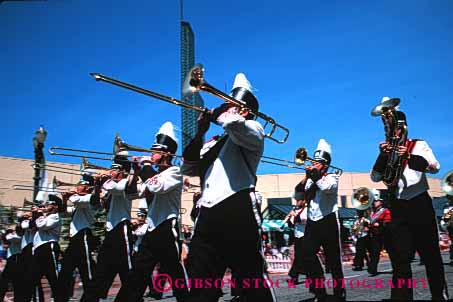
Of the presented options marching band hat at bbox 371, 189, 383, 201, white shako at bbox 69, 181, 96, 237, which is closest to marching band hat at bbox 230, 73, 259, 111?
white shako at bbox 69, 181, 96, 237

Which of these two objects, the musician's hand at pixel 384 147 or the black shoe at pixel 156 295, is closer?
the musician's hand at pixel 384 147

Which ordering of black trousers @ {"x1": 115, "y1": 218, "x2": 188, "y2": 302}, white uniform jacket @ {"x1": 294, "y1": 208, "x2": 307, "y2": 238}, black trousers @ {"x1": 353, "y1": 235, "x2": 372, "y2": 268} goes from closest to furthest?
black trousers @ {"x1": 115, "y1": 218, "x2": 188, "y2": 302} → white uniform jacket @ {"x1": 294, "y1": 208, "x2": 307, "y2": 238} → black trousers @ {"x1": 353, "y1": 235, "x2": 372, "y2": 268}

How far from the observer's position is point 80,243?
6855 millimetres

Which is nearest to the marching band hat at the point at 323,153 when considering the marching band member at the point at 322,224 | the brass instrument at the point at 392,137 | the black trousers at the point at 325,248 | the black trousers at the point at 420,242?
the marching band member at the point at 322,224

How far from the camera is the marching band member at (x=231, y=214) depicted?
3135 millimetres

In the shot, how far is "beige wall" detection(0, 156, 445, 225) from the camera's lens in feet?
73.5

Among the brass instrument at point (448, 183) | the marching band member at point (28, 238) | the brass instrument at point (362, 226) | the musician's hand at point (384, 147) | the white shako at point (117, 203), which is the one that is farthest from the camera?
the brass instrument at point (362, 226)

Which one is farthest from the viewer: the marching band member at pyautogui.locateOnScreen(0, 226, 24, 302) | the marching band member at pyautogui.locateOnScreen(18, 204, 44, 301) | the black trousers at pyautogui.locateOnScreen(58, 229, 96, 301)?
the marching band member at pyautogui.locateOnScreen(0, 226, 24, 302)

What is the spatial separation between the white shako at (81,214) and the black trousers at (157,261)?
2.23 m

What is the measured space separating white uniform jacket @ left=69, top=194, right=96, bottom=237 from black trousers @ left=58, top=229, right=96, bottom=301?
0.69ft

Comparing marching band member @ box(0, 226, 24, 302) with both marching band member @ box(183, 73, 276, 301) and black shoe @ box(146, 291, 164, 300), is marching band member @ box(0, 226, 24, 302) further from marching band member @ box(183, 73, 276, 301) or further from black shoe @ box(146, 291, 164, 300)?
marching band member @ box(183, 73, 276, 301)

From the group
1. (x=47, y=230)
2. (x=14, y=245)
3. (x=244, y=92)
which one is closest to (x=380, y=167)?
(x=244, y=92)

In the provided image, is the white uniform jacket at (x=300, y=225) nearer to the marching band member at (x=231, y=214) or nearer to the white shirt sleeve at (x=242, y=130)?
the marching band member at (x=231, y=214)

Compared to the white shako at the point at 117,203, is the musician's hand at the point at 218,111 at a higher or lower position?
higher
